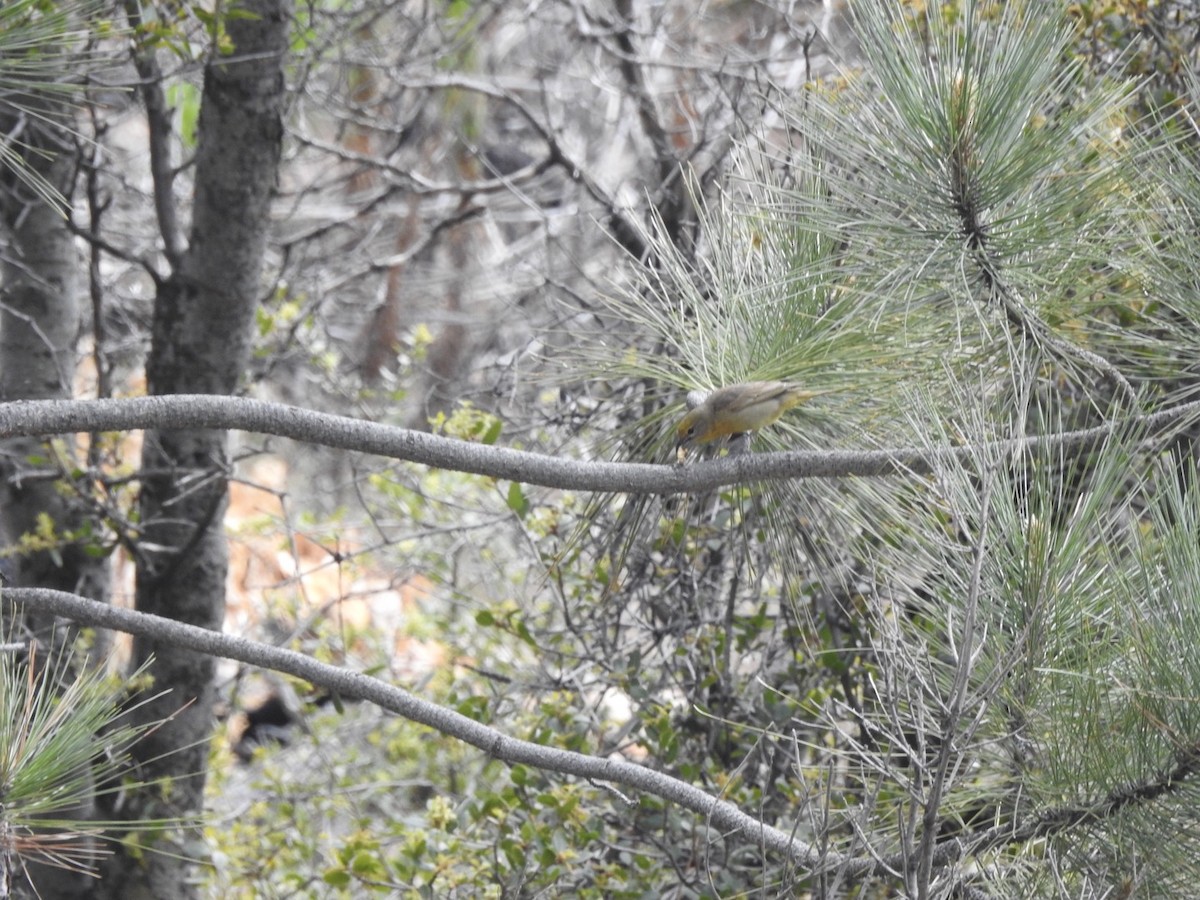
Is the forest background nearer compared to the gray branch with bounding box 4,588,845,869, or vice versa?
the forest background

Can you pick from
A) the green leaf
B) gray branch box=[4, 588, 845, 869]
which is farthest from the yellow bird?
the green leaf

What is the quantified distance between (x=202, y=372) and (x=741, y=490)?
4.29 feet

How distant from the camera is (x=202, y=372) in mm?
2537

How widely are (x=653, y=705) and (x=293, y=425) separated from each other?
50.6 inches

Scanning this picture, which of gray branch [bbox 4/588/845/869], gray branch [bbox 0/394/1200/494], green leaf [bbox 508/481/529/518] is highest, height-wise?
gray branch [bbox 0/394/1200/494]

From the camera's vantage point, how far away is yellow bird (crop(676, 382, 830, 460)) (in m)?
1.53

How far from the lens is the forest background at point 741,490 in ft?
4.59

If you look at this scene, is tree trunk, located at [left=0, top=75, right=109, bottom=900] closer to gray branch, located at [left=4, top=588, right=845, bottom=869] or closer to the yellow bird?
gray branch, located at [left=4, top=588, right=845, bottom=869]

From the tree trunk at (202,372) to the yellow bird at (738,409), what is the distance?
1265mm

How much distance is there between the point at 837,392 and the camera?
1.65 meters

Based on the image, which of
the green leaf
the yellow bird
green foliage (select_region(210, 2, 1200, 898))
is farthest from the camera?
the green leaf

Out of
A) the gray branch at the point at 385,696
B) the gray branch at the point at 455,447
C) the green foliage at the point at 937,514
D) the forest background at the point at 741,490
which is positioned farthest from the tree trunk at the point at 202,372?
the gray branch at the point at 455,447

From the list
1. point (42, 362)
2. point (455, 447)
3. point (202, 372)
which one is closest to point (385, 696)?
point (455, 447)

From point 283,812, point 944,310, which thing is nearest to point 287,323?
point 283,812
